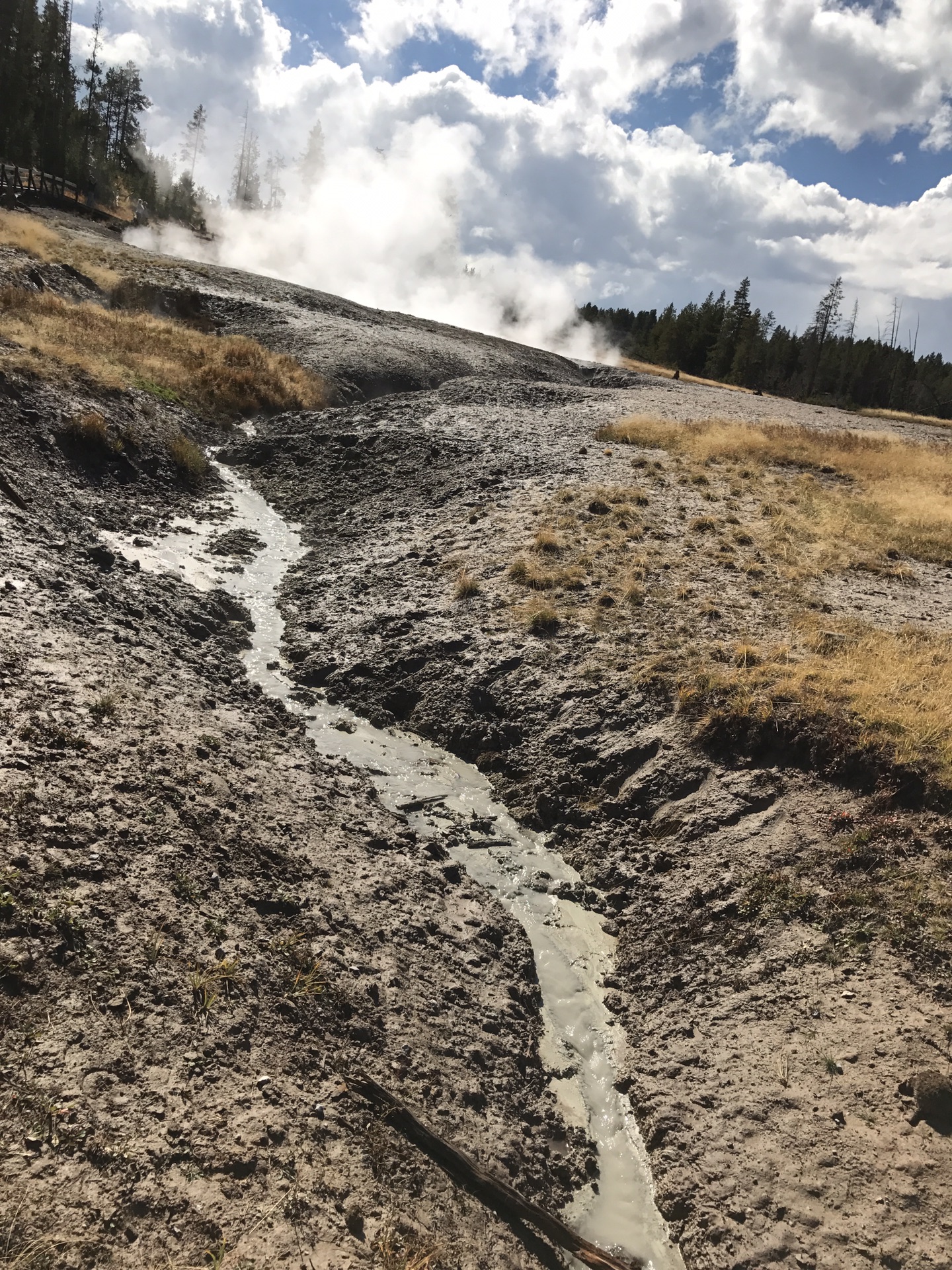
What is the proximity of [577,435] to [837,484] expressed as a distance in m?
8.31

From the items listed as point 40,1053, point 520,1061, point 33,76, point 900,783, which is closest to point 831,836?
point 900,783

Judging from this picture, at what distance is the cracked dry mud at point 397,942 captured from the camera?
5.02 m

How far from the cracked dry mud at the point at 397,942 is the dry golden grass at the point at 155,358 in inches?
225

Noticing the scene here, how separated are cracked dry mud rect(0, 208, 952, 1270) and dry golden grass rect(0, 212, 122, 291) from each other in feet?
66.3

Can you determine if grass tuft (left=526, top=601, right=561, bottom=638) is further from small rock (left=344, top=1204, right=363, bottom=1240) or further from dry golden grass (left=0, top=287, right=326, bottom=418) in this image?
dry golden grass (left=0, top=287, right=326, bottom=418)

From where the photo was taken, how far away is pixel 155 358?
24578 millimetres

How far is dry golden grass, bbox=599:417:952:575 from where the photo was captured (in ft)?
56.7

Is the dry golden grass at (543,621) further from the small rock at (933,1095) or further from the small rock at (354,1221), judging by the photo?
the small rock at (354,1221)

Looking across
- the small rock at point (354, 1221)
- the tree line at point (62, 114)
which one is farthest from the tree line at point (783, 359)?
the small rock at point (354, 1221)

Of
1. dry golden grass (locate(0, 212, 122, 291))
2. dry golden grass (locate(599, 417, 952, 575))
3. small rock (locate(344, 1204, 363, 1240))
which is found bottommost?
→ small rock (locate(344, 1204, 363, 1240))

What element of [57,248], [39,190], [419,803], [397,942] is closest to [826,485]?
[419,803]

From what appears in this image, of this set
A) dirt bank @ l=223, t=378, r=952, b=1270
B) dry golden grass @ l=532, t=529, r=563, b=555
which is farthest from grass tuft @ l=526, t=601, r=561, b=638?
dry golden grass @ l=532, t=529, r=563, b=555

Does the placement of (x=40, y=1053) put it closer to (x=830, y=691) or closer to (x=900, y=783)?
(x=900, y=783)

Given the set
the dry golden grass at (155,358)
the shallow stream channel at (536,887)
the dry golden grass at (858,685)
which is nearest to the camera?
the shallow stream channel at (536,887)
